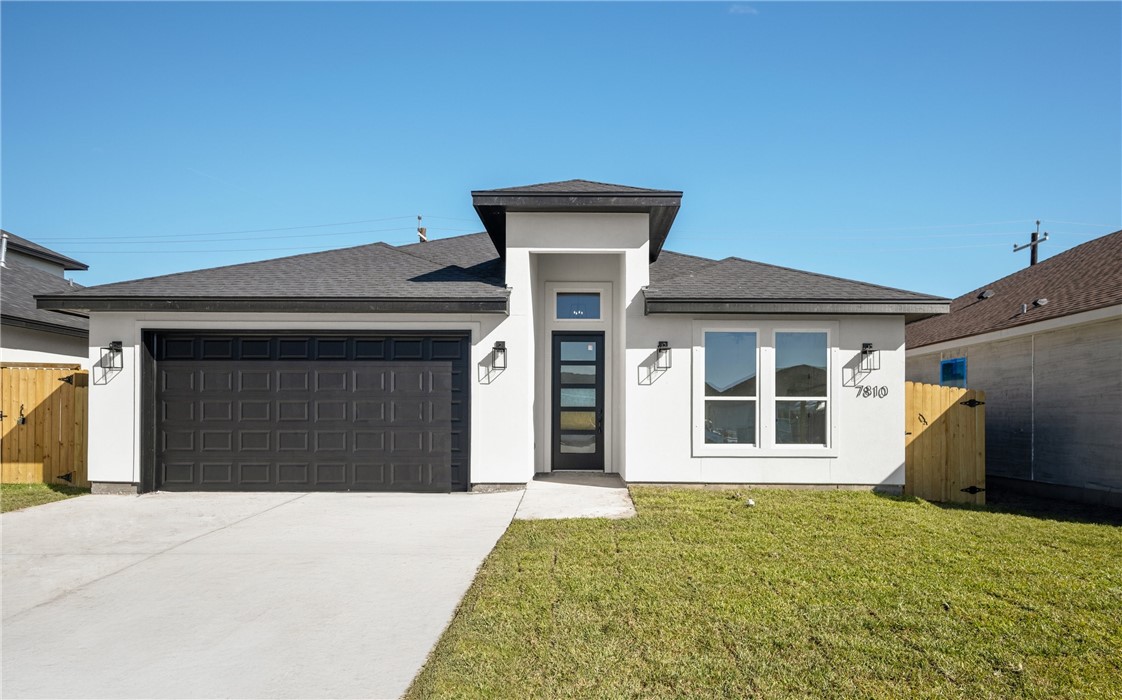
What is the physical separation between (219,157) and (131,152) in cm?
207

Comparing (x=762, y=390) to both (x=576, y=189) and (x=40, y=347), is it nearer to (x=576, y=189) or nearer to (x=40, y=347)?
(x=576, y=189)

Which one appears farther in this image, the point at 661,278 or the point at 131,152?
the point at 131,152

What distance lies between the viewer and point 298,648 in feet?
11.4

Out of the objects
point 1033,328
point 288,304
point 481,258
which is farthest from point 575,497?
point 1033,328

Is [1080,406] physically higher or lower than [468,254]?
lower

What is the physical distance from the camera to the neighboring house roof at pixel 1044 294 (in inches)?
356

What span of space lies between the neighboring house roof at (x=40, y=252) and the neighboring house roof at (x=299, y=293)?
10877mm

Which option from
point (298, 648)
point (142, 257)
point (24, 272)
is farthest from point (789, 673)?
point (142, 257)

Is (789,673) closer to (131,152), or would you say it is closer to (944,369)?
(944,369)

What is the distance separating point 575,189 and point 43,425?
916cm

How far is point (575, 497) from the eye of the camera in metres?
7.88

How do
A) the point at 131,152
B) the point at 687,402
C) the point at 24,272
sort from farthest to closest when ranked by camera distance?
1. the point at 24,272
2. the point at 131,152
3. the point at 687,402

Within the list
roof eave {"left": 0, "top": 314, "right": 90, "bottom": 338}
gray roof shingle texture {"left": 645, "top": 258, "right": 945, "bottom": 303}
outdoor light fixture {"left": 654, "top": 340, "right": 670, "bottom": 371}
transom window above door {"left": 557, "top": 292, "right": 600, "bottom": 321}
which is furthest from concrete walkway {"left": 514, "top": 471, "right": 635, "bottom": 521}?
roof eave {"left": 0, "top": 314, "right": 90, "bottom": 338}

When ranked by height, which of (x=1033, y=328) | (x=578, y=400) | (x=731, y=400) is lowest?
(x=578, y=400)
